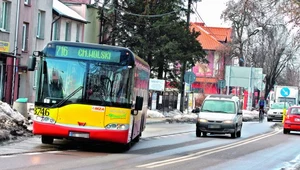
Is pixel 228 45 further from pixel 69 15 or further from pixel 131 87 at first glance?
pixel 131 87

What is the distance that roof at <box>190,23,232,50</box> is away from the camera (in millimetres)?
100375

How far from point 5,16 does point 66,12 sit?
479 inches

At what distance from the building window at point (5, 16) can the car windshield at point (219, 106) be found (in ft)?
50.1

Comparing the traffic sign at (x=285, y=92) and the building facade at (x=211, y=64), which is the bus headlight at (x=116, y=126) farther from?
the building facade at (x=211, y=64)

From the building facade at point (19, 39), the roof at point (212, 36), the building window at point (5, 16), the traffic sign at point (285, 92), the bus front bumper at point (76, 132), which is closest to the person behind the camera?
the bus front bumper at point (76, 132)

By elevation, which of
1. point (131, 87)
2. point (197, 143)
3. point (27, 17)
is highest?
point (27, 17)

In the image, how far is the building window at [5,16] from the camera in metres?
38.0

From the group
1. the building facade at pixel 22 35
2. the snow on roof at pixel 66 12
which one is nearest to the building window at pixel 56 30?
the building facade at pixel 22 35

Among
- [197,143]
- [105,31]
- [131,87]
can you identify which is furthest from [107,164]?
[105,31]

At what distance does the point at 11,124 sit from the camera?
20.5 meters

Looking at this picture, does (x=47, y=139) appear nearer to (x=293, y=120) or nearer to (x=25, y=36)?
(x=293, y=120)

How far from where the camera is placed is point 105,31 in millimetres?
53531

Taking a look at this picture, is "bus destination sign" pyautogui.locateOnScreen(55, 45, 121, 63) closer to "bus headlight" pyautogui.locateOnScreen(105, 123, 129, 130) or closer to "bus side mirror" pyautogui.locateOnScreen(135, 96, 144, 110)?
"bus side mirror" pyautogui.locateOnScreen(135, 96, 144, 110)

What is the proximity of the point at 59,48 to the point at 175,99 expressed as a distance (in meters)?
37.1
